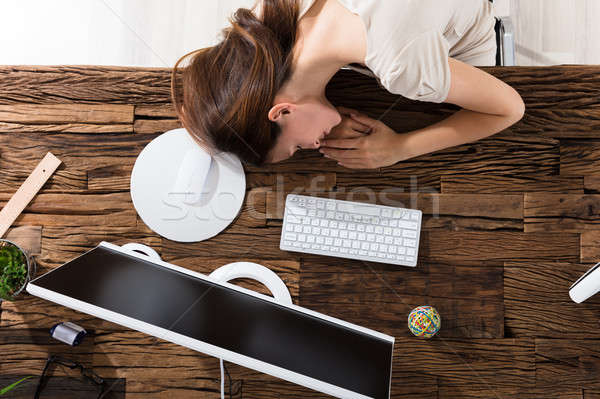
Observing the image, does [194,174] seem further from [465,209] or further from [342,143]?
[465,209]

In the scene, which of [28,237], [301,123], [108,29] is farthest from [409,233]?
[108,29]

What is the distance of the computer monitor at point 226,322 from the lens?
62 centimetres

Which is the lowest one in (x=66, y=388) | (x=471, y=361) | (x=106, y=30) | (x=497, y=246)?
(x=66, y=388)

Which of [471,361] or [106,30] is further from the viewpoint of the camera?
[106,30]

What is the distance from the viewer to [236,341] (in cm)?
64

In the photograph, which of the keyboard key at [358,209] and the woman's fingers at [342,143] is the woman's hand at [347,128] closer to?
the woman's fingers at [342,143]

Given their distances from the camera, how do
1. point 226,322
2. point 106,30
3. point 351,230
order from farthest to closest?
point 106,30, point 351,230, point 226,322

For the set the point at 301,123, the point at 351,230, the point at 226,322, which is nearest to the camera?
the point at 226,322

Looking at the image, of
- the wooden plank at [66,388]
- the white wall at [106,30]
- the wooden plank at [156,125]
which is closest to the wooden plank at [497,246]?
the wooden plank at [156,125]

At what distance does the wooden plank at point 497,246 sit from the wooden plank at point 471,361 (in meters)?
0.18

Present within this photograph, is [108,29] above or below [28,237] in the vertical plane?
above

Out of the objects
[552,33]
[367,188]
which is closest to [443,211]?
[367,188]

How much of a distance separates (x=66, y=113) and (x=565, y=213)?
1.18 metres

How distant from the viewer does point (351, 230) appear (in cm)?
A: 93
